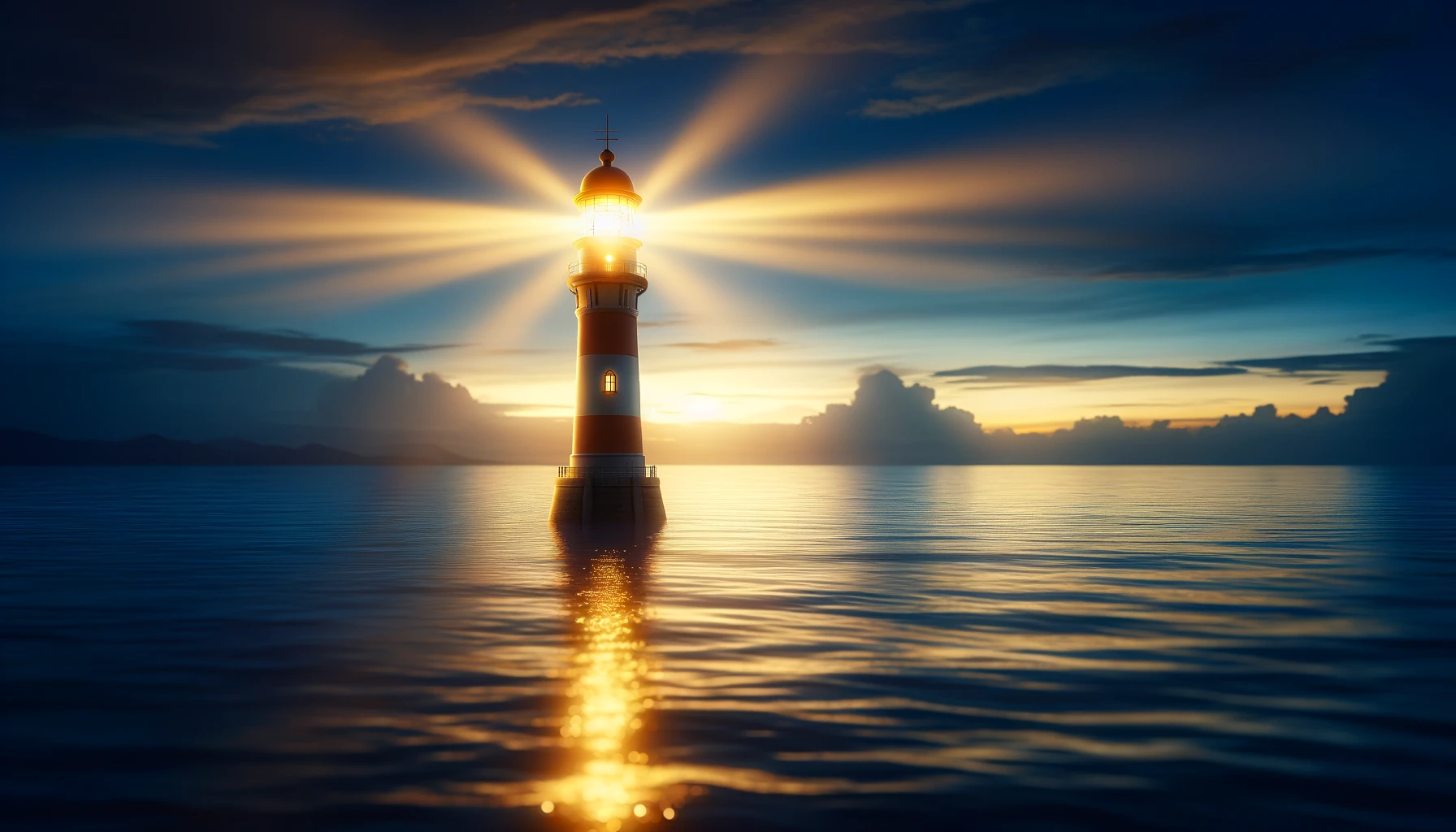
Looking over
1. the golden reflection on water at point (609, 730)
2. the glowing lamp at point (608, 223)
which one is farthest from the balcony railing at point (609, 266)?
the golden reflection on water at point (609, 730)

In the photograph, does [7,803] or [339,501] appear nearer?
[7,803]

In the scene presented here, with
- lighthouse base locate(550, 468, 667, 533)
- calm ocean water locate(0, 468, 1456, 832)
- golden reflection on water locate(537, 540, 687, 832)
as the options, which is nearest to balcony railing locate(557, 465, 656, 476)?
lighthouse base locate(550, 468, 667, 533)

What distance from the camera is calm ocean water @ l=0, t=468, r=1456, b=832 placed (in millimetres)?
8398

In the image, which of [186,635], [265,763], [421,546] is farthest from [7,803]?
[421,546]

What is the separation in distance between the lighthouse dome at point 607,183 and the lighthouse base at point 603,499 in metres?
12.1

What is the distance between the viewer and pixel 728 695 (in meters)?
12.1

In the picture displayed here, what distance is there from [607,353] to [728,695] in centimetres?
2571

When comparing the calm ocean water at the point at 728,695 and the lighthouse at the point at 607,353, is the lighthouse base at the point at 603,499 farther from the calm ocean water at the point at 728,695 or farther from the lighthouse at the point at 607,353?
the calm ocean water at the point at 728,695

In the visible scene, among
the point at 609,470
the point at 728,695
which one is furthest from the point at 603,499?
the point at 728,695

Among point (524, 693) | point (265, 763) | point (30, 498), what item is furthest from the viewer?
point (30, 498)

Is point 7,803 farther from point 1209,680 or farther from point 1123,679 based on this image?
point 1209,680

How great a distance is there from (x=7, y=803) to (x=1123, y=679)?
46.3ft

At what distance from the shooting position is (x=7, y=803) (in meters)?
8.34

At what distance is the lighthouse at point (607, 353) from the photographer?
36469mm
